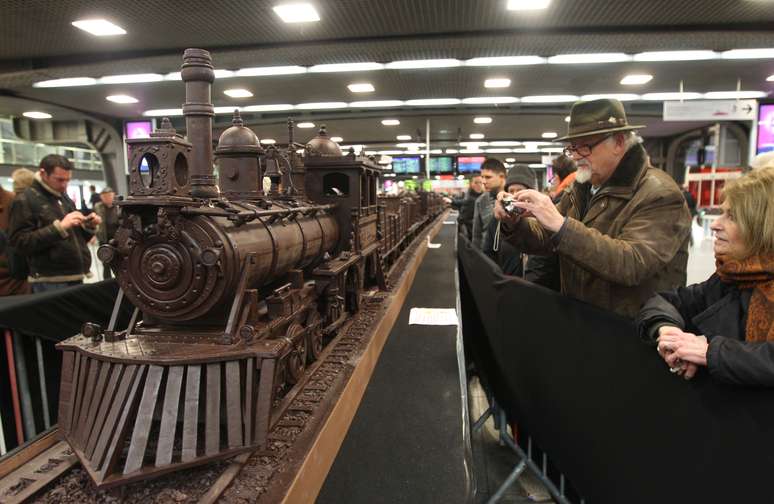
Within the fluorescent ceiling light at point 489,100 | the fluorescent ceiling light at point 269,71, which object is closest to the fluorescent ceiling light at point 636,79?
the fluorescent ceiling light at point 489,100

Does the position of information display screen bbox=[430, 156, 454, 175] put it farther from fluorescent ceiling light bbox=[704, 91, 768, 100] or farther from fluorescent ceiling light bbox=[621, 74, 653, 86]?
fluorescent ceiling light bbox=[621, 74, 653, 86]

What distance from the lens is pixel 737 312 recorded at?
5.42ft

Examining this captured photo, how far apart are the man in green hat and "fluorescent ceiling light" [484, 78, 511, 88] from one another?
787 cm

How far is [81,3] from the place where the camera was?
579 centimetres

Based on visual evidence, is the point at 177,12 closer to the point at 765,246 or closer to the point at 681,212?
the point at 681,212

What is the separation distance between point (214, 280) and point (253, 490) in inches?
53.1

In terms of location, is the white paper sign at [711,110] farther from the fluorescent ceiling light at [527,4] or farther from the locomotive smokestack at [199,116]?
the locomotive smokestack at [199,116]

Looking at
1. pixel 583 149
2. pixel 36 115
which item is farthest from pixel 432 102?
pixel 36 115

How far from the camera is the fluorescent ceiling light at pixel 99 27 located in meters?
6.43

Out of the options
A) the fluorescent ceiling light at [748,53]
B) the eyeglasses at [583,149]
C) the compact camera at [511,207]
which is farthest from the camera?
the fluorescent ceiling light at [748,53]

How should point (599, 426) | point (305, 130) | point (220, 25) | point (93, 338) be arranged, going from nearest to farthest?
point (599, 426) < point (93, 338) < point (220, 25) < point (305, 130)

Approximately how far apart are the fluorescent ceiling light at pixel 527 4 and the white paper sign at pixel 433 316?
13.4ft

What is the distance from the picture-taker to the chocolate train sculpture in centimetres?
263

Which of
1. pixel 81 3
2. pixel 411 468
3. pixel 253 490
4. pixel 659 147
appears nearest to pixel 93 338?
Result: pixel 253 490
